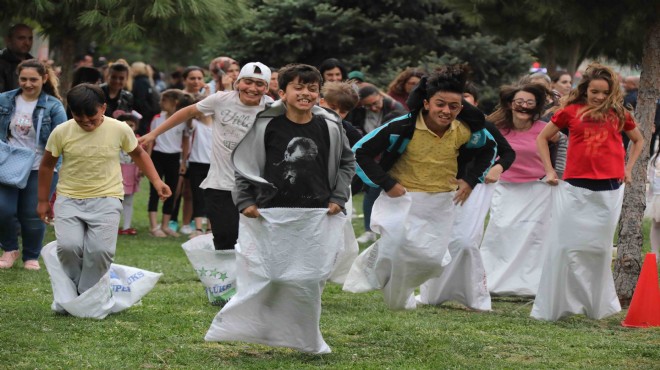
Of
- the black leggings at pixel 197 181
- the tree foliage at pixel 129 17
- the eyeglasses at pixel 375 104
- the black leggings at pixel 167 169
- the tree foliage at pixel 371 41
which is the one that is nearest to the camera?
the eyeglasses at pixel 375 104

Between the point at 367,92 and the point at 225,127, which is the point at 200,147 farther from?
the point at 225,127

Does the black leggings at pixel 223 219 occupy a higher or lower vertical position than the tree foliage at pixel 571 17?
lower

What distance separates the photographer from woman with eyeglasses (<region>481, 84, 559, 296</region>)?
11062mm

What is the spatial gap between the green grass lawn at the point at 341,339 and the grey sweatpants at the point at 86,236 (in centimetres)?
37

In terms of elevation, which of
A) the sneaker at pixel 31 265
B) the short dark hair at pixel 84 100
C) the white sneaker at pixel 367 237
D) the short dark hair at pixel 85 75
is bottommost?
the white sneaker at pixel 367 237

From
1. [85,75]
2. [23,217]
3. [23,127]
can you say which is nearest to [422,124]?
[23,127]

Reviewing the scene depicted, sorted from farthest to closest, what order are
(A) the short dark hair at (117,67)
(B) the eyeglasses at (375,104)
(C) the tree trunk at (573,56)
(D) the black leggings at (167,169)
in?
(C) the tree trunk at (573,56)
(D) the black leggings at (167,169)
(A) the short dark hair at (117,67)
(B) the eyeglasses at (375,104)

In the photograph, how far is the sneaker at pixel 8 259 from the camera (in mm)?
11578

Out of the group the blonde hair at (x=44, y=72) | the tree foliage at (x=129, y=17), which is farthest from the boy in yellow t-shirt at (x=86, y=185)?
the tree foliage at (x=129, y=17)

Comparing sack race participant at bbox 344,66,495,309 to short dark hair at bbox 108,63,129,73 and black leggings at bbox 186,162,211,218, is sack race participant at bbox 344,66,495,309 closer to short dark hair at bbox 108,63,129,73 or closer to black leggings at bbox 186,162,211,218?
short dark hair at bbox 108,63,129,73

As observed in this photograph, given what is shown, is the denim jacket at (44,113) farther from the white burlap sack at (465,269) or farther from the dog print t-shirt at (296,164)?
the dog print t-shirt at (296,164)

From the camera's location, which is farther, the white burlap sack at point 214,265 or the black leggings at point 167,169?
the black leggings at point 167,169

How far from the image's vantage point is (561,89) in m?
15.3

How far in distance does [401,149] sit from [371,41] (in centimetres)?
1463
